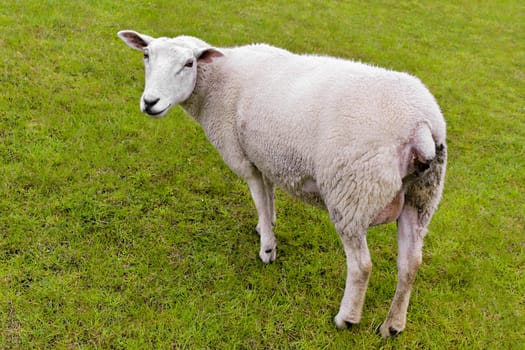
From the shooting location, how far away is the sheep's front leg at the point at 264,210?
12.8ft

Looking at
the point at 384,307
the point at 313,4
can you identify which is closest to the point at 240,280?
the point at 384,307

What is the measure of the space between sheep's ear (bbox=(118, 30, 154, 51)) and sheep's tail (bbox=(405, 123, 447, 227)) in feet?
8.69

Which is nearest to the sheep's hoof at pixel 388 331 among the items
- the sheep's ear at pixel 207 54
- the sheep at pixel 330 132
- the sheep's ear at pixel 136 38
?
the sheep at pixel 330 132

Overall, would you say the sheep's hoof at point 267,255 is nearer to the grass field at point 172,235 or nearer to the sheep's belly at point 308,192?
the grass field at point 172,235

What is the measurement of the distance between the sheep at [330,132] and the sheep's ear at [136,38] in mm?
14

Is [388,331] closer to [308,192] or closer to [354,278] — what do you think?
[354,278]

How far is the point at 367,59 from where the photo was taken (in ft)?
30.0

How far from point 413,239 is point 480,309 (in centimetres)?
134

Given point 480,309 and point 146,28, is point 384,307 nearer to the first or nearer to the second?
point 480,309

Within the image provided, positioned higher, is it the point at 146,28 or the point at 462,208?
the point at 146,28

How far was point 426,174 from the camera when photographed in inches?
113

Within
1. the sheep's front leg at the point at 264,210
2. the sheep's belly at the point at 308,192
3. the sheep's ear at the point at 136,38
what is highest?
the sheep's ear at the point at 136,38

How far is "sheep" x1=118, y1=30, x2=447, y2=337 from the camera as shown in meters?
2.69

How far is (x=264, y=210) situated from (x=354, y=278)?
118 cm
